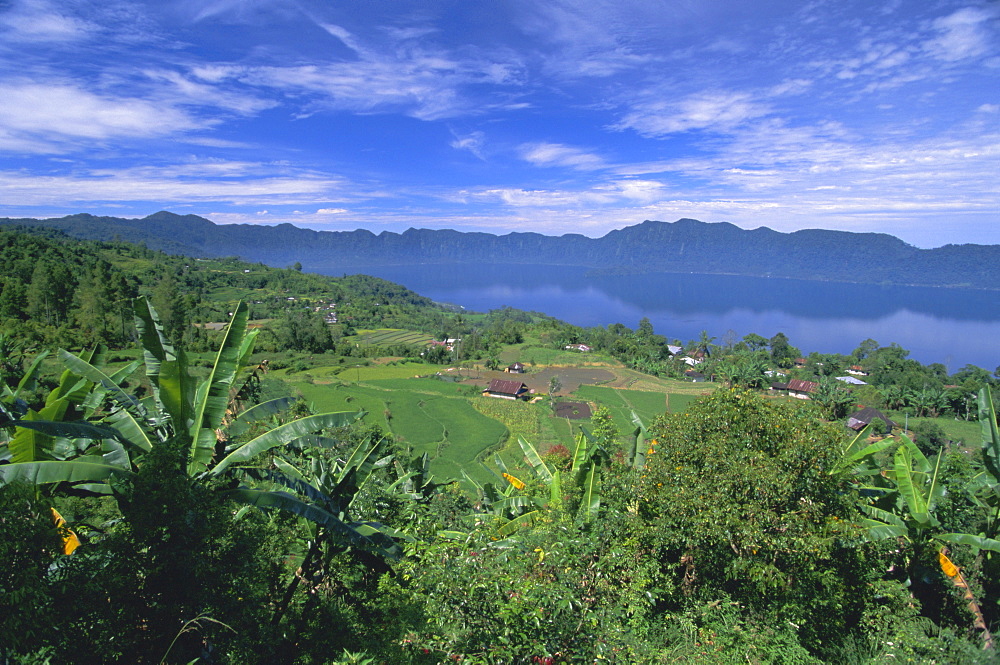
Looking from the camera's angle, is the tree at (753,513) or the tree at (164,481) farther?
the tree at (753,513)

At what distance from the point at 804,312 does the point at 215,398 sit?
159 m

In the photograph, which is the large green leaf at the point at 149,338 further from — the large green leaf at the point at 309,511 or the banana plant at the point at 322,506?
the large green leaf at the point at 309,511

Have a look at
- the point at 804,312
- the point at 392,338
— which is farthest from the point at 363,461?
the point at 804,312

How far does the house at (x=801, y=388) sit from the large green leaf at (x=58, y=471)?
5371cm

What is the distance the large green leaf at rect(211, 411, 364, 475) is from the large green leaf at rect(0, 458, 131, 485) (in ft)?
2.63

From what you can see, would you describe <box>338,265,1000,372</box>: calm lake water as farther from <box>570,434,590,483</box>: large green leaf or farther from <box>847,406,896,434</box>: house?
<box>570,434,590,483</box>: large green leaf

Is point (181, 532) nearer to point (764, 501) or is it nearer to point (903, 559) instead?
point (764, 501)

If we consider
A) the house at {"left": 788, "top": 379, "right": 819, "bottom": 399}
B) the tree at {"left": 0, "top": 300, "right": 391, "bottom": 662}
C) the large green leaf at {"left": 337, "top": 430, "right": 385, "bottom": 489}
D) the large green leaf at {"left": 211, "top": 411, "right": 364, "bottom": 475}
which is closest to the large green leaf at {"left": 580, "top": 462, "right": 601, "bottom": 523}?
the tree at {"left": 0, "top": 300, "right": 391, "bottom": 662}

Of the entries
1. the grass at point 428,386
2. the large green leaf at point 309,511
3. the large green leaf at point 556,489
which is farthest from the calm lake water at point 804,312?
the large green leaf at point 309,511

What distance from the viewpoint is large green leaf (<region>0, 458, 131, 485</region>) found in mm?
3762

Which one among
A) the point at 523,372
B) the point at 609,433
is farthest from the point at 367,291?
the point at 609,433

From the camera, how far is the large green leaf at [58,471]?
3.76 m

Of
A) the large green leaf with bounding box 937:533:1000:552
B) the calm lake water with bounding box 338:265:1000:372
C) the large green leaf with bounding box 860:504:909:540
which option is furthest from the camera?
the calm lake water with bounding box 338:265:1000:372

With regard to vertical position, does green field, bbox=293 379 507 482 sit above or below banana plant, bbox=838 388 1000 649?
below
